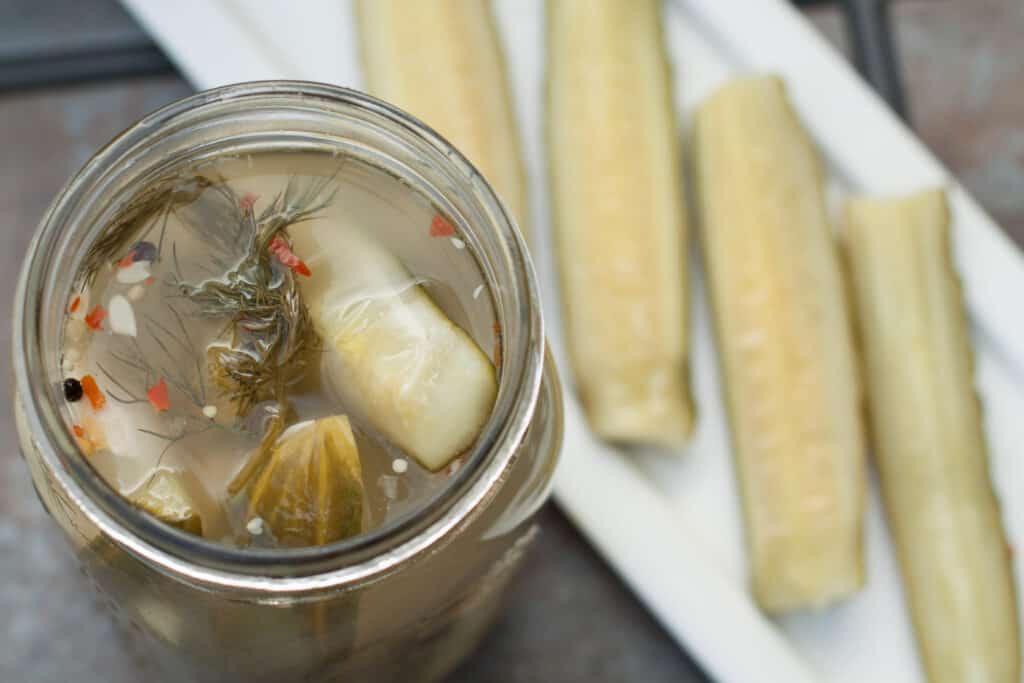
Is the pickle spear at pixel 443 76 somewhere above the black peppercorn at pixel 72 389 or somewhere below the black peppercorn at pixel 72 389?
below

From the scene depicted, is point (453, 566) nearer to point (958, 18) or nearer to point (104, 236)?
point (104, 236)

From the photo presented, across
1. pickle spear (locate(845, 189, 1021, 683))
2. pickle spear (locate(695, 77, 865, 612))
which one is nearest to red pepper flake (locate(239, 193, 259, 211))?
pickle spear (locate(695, 77, 865, 612))

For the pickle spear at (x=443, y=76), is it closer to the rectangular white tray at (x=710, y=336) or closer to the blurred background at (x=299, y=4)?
the rectangular white tray at (x=710, y=336)

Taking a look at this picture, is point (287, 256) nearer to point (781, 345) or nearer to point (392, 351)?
point (392, 351)

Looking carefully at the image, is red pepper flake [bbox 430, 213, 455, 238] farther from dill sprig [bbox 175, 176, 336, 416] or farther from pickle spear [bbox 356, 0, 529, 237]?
pickle spear [bbox 356, 0, 529, 237]

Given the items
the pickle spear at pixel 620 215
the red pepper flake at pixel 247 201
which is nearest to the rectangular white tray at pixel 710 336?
the pickle spear at pixel 620 215

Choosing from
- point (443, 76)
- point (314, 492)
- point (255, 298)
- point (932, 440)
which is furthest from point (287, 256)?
point (932, 440)
